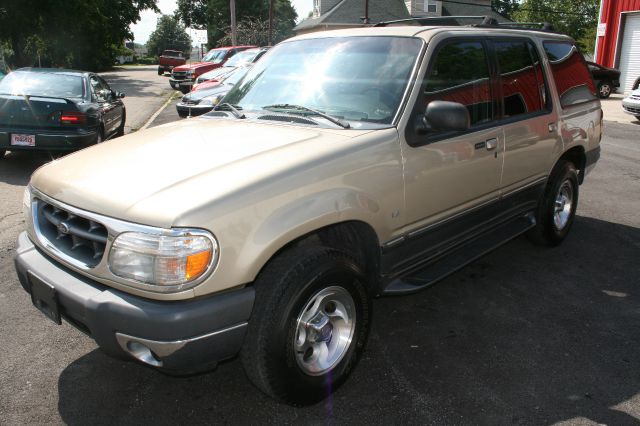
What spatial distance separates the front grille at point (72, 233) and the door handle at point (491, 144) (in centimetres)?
266

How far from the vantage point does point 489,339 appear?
367 centimetres

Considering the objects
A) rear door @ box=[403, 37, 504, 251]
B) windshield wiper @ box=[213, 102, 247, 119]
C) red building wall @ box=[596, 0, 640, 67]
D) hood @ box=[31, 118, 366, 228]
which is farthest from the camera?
red building wall @ box=[596, 0, 640, 67]

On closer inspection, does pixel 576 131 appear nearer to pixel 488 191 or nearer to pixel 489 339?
pixel 488 191

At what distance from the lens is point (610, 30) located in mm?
23594

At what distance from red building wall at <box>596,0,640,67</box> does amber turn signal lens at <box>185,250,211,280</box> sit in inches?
1000

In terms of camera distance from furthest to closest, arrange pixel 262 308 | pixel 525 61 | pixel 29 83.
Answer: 1. pixel 29 83
2. pixel 525 61
3. pixel 262 308

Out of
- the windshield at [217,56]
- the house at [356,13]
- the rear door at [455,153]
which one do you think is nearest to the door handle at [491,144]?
the rear door at [455,153]

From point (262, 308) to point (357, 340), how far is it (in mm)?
777

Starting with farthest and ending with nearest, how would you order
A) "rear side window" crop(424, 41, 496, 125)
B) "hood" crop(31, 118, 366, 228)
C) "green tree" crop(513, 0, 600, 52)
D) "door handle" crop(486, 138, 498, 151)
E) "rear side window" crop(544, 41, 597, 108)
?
"green tree" crop(513, 0, 600, 52)
"rear side window" crop(544, 41, 597, 108)
"door handle" crop(486, 138, 498, 151)
"rear side window" crop(424, 41, 496, 125)
"hood" crop(31, 118, 366, 228)

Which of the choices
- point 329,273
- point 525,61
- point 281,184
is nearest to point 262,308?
point 329,273

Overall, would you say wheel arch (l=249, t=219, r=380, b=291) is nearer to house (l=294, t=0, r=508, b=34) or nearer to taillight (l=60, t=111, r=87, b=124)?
taillight (l=60, t=111, r=87, b=124)

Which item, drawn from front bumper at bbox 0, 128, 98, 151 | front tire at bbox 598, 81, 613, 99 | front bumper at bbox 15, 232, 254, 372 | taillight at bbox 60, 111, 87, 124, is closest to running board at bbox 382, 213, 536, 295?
front bumper at bbox 15, 232, 254, 372

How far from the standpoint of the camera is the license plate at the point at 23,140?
8117 mm

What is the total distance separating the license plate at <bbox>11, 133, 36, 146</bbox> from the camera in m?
8.12
